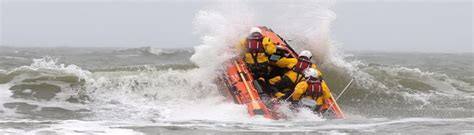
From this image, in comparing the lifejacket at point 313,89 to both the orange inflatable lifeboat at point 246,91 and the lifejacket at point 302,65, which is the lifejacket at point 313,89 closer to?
the orange inflatable lifeboat at point 246,91

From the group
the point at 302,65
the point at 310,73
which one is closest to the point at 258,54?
the point at 302,65

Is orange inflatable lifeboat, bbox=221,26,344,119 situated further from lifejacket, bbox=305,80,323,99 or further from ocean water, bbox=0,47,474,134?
lifejacket, bbox=305,80,323,99

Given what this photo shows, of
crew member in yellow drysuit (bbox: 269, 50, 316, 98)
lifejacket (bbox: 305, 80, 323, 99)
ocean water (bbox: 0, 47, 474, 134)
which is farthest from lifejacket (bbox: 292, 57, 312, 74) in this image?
ocean water (bbox: 0, 47, 474, 134)

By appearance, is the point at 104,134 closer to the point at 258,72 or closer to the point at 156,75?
the point at 258,72

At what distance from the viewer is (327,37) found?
1345cm

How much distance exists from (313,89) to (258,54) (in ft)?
6.00

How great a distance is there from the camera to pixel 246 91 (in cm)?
887

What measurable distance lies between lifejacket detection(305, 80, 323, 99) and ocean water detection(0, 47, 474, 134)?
403 millimetres

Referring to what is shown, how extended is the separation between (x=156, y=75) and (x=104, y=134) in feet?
17.0

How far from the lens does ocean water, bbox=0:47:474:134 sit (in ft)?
23.3

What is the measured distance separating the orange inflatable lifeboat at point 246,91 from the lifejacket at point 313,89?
0.92 ft

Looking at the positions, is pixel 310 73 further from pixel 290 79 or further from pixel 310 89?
pixel 290 79

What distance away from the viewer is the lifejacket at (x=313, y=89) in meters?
8.48

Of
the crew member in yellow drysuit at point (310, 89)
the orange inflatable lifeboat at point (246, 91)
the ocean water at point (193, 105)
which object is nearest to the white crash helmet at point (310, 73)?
the crew member in yellow drysuit at point (310, 89)
